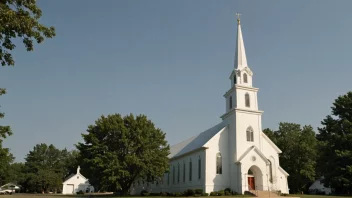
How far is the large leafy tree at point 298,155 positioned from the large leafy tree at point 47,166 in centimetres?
5766

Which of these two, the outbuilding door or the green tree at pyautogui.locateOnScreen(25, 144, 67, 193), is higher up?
the green tree at pyautogui.locateOnScreen(25, 144, 67, 193)

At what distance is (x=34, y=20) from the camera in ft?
42.9

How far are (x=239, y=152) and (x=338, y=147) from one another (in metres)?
17.3

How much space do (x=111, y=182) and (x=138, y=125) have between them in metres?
8.38

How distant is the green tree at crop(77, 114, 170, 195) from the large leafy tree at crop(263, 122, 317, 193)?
2684 cm

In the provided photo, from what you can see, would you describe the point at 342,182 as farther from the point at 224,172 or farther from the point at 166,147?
the point at 166,147

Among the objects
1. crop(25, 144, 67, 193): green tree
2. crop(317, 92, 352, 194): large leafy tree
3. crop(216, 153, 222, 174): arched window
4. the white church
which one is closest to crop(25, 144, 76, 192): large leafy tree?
crop(25, 144, 67, 193): green tree

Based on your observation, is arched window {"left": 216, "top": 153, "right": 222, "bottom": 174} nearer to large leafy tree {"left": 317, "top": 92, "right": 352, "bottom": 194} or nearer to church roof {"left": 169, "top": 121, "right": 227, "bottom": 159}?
church roof {"left": 169, "top": 121, "right": 227, "bottom": 159}

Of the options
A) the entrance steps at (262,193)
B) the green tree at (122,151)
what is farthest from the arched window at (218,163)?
the green tree at (122,151)

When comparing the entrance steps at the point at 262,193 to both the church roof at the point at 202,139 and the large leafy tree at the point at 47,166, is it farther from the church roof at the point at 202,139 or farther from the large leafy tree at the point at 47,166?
the large leafy tree at the point at 47,166

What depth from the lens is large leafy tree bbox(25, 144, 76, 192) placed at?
84.3 meters

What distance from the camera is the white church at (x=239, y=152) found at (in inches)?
1622

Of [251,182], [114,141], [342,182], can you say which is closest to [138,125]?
[114,141]

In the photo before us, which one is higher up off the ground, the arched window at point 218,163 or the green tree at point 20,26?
the green tree at point 20,26
